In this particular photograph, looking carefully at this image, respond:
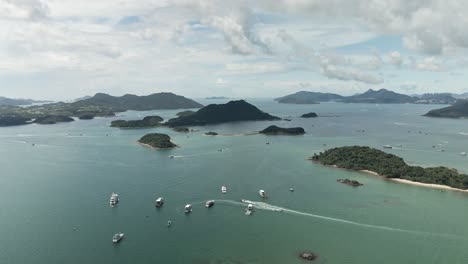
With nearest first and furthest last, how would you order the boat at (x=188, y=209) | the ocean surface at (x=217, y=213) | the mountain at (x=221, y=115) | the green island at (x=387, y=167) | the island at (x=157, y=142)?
the ocean surface at (x=217, y=213)
the boat at (x=188, y=209)
the green island at (x=387, y=167)
the island at (x=157, y=142)
the mountain at (x=221, y=115)

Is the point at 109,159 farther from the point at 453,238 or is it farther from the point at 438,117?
the point at 438,117

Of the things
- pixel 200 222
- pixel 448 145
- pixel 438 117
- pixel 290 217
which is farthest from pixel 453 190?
pixel 438 117

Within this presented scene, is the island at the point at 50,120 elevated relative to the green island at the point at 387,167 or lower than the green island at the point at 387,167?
elevated

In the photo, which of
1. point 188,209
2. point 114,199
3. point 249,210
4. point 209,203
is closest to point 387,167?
point 249,210

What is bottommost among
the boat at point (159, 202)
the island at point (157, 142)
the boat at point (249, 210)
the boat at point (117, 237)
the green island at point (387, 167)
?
the boat at point (117, 237)

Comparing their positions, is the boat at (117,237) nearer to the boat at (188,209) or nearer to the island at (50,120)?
the boat at (188,209)

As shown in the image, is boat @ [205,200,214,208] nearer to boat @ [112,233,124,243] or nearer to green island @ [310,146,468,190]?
boat @ [112,233,124,243]

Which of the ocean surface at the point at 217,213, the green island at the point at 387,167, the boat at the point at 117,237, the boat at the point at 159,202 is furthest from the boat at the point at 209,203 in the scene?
the green island at the point at 387,167

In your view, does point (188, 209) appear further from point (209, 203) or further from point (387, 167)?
point (387, 167)
